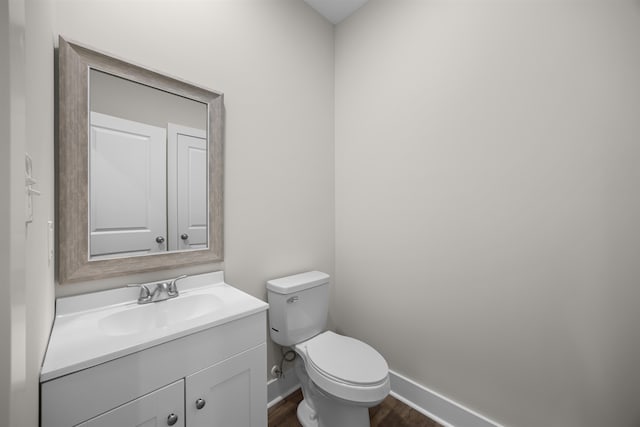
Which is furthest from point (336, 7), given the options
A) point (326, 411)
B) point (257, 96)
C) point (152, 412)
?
point (326, 411)

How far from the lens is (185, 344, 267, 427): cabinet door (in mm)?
889

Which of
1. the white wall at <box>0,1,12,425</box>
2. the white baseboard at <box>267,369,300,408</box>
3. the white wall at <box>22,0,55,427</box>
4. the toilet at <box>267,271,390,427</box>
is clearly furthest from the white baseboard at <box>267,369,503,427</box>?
the white wall at <box>0,1,12,425</box>

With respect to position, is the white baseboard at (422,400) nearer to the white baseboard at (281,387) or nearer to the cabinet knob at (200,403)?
the white baseboard at (281,387)

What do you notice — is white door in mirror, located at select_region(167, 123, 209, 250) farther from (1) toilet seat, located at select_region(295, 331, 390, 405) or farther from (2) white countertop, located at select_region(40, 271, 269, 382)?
(1) toilet seat, located at select_region(295, 331, 390, 405)

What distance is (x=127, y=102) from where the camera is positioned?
1111mm

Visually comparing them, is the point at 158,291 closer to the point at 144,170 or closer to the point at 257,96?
the point at 144,170

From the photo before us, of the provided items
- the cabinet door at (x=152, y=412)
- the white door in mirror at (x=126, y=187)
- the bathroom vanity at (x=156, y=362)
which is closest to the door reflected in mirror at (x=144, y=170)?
the white door in mirror at (x=126, y=187)

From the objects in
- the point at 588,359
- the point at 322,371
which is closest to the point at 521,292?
the point at 588,359

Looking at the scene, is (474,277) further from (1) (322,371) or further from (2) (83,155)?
(2) (83,155)

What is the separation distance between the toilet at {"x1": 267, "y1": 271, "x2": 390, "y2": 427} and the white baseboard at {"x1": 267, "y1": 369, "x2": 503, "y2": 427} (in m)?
0.16

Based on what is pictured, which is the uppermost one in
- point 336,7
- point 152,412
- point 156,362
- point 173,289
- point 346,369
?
point 336,7

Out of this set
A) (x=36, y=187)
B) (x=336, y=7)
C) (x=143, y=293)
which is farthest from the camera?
Answer: (x=336, y=7)

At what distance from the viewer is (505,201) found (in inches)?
48.1

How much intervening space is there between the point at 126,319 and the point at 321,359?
2.90 feet
